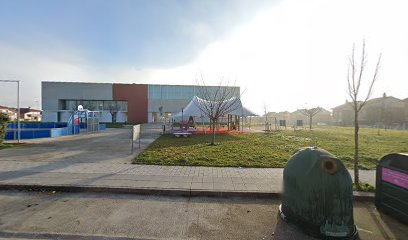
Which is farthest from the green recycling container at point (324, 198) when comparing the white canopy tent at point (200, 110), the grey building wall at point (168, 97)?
the grey building wall at point (168, 97)

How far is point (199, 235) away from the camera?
139 inches

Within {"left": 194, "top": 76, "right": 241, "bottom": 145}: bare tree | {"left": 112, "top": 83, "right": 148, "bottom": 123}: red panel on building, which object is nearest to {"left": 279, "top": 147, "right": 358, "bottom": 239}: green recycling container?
{"left": 194, "top": 76, "right": 241, "bottom": 145}: bare tree

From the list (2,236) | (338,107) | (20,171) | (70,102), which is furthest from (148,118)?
(338,107)

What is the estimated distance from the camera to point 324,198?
11.3 feet

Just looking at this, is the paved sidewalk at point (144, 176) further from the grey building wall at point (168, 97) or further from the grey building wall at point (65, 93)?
the grey building wall at point (65, 93)

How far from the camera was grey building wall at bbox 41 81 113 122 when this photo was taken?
1821 inches

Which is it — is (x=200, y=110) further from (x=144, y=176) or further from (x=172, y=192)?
(x=172, y=192)

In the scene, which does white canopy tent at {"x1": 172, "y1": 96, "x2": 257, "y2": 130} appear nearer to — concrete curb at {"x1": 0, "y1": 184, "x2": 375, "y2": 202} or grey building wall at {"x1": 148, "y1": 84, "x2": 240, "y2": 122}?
concrete curb at {"x1": 0, "y1": 184, "x2": 375, "y2": 202}

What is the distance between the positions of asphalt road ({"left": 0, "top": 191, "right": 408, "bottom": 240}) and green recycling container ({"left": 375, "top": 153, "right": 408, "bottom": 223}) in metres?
0.18

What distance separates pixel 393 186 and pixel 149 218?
15.0 feet

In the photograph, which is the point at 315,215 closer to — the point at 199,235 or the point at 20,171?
the point at 199,235

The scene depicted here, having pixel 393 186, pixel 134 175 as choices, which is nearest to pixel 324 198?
pixel 393 186

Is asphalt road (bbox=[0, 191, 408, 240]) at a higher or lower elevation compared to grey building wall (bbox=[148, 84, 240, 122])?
lower

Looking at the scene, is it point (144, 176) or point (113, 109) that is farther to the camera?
point (113, 109)
